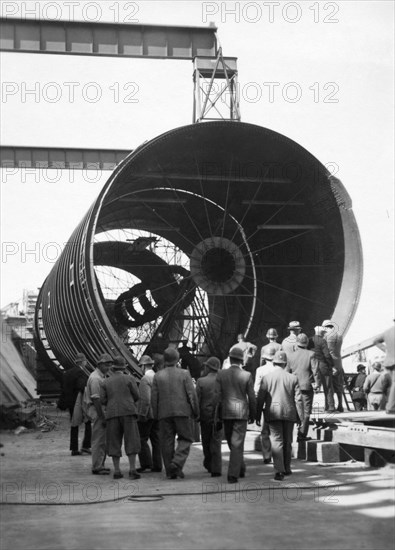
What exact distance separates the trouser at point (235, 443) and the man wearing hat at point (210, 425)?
0.27m

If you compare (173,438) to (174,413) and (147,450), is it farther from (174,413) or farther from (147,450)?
(147,450)

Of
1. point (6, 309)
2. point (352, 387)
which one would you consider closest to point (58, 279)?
point (352, 387)

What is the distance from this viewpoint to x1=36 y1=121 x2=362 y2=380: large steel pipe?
16828 mm

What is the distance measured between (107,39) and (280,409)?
1141 cm

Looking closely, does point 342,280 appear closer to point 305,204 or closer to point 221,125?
point 305,204

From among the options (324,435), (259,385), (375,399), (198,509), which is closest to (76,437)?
(259,385)

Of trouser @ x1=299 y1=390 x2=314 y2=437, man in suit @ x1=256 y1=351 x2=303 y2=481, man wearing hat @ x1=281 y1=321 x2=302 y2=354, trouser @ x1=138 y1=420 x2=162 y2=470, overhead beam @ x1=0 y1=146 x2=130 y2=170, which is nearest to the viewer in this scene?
man in suit @ x1=256 y1=351 x2=303 y2=481

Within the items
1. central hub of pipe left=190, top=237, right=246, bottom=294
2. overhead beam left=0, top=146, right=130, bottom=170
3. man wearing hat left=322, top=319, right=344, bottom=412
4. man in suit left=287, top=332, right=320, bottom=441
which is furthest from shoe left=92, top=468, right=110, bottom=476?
overhead beam left=0, top=146, right=130, bottom=170

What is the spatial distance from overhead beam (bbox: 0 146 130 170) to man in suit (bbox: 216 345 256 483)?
1732 cm

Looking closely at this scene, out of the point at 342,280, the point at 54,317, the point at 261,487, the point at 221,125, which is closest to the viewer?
the point at 261,487

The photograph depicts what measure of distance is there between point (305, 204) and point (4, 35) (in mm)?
6995

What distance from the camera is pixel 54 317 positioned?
22109mm

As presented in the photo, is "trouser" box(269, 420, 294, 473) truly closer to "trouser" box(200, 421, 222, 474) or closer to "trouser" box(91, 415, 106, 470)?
"trouser" box(200, 421, 222, 474)

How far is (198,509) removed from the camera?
298 inches
